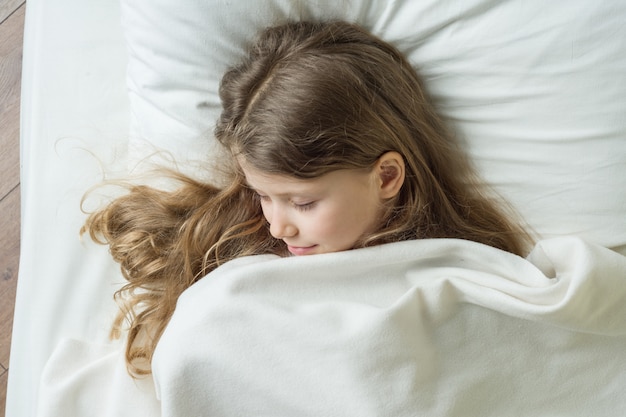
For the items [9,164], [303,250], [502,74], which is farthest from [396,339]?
[9,164]

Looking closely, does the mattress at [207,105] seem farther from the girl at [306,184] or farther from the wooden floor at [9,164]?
the wooden floor at [9,164]

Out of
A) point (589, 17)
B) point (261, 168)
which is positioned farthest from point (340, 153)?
point (589, 17)

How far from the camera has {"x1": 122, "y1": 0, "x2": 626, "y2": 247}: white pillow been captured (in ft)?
2.99

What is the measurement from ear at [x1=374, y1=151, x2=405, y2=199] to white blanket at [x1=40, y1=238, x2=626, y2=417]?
3.3 inches

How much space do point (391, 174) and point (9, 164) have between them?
0.80 metres

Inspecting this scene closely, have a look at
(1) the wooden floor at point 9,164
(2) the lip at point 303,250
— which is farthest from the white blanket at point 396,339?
(1) the wooden floor at point 9,164

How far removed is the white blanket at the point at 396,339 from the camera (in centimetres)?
90

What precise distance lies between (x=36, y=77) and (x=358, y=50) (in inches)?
21.4

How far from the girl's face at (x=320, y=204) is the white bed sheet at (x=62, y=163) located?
1.01 feet

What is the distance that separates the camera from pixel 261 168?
0.89 meters

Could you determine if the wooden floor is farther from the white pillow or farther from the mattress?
the white pillow

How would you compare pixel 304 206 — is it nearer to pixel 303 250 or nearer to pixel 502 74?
pixel 303 250

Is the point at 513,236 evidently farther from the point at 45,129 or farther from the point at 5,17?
the point at 5,17

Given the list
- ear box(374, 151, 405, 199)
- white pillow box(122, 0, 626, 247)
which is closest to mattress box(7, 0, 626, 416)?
white pillow box(122, 0, 626, 247)
